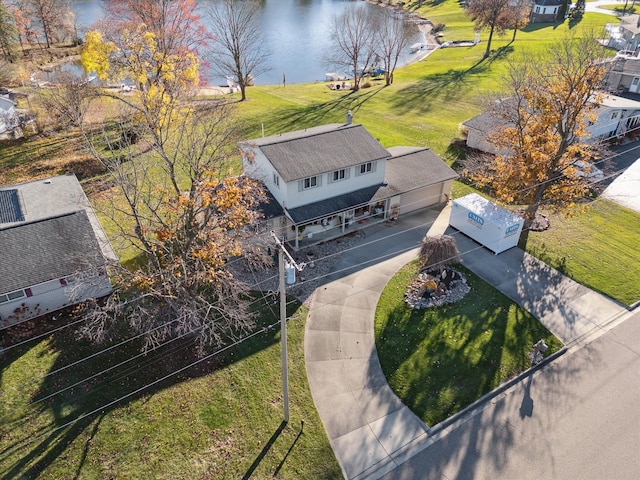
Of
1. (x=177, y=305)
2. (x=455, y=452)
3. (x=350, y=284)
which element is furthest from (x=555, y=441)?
(x=177, y=305)

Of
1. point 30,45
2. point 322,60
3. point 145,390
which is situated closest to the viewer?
point 145,390

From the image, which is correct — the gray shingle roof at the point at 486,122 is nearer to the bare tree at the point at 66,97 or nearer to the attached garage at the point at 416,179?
the attached garage at the point at 416,179

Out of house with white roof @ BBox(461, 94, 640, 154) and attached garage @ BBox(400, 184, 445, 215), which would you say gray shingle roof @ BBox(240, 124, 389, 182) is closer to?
attached garage @ BBox(400, 184, 445, 215)

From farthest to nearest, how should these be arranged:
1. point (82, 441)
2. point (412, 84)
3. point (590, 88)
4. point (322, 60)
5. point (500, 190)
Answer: point (322, 60) < point (412, 84) < point (500, 190) < point (590, 88) < point (82, 441)

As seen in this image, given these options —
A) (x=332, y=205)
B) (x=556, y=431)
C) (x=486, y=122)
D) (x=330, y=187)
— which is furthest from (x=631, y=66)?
(x=556, y=431)

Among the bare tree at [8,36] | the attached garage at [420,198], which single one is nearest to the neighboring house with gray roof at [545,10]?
the attached garage at [420,198]

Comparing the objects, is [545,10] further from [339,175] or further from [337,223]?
[337,223]

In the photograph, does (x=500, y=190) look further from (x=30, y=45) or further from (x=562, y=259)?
(x=30, y=45)
